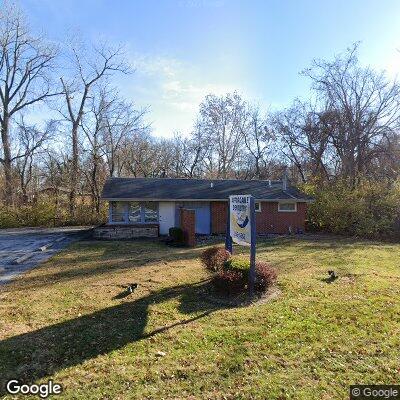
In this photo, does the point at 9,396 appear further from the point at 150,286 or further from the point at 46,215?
the point at 46,215

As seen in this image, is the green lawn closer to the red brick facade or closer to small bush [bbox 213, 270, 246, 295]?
small bush [bbox 213, 270, 246, 295]

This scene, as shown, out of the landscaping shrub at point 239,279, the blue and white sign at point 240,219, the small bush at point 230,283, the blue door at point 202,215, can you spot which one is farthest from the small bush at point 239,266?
the blue door at point 202,215

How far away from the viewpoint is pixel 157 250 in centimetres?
1517

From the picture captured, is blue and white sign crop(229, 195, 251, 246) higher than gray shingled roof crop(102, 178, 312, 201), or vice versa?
gray shingled roof crop(102, 178, 312, 201)

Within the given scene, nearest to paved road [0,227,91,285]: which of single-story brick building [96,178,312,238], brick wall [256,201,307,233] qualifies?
single-story brick building [96,178,312,238]

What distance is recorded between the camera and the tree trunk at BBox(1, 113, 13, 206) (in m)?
30.8

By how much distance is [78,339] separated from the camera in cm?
559

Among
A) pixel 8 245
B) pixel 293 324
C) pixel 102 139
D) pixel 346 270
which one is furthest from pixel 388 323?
pixel 102 139

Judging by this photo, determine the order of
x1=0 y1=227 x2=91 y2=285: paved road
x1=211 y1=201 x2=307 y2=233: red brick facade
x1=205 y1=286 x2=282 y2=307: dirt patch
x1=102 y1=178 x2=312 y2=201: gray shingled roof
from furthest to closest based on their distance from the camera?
1. x1=211 y1=201 x2=307 y2=233: red brick facade
2. x1=102 y1=178 x2=312 y2=201: gray shingled roof
3. x1=0 y1=227 x2=91 y2=285: paved road
4. x1=205 y1=286 x2=282 y2=307: dirt patch

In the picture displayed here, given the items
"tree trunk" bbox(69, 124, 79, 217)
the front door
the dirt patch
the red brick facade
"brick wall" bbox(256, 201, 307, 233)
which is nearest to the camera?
the dirt patch

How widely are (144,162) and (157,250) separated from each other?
95.1 feet

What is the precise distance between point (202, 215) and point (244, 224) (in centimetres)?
1252

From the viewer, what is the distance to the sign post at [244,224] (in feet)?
25.8

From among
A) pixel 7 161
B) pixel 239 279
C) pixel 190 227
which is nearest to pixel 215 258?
pixel 239 279
